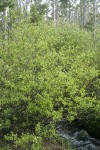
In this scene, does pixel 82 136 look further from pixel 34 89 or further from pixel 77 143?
pixel 34 89

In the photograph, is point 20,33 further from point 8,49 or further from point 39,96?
point 39,96

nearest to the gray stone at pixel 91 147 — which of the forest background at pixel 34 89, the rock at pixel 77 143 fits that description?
the rock at pixel 77 143

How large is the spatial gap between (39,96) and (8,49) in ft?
7.82

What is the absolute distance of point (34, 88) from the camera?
9.09 meters

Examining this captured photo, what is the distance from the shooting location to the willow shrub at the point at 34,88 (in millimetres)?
9016

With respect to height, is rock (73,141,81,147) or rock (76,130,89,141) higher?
rock (76,130,89,141)

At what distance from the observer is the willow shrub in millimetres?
9016

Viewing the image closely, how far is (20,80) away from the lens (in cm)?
953

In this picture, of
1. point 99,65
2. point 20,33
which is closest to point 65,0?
point 99,65

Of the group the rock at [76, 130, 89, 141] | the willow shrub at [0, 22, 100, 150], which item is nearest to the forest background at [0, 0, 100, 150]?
the willow shrub at [0, 22, 100, 150]

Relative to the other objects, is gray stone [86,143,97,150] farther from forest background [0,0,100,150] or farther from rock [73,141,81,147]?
forest background [0,0,100,150]

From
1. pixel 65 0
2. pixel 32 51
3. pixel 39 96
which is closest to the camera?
pixel 39 96

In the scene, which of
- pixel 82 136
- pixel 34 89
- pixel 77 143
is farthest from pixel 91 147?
pixel 34 89

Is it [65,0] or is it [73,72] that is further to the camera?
[65,0]
